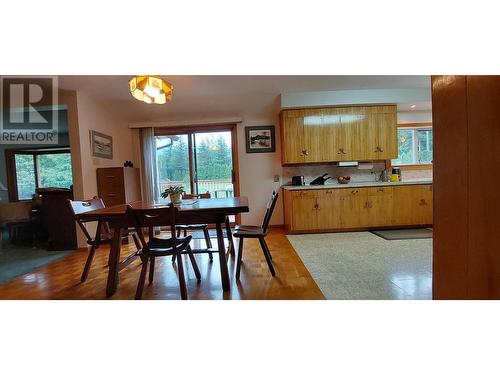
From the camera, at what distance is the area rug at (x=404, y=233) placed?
142 inches

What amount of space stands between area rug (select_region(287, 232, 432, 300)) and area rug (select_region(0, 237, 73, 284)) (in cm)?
335

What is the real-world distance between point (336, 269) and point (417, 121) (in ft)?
13.2

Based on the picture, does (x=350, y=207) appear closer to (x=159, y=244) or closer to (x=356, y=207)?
(x=356, y=207)

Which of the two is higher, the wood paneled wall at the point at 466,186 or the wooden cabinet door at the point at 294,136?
the wooden cabinet door at the point at 294,136

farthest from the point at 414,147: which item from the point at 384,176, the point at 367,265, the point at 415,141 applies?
the point at 367,265

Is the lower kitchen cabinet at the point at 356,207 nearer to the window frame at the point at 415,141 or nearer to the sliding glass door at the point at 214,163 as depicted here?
the window frame at the point at 415,141

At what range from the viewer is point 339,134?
429cm

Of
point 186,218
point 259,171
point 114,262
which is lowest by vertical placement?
point 114,262

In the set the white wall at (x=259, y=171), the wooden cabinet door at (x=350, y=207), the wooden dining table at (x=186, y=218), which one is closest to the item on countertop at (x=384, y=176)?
the wooden cabinet door at (x=350, y=207)

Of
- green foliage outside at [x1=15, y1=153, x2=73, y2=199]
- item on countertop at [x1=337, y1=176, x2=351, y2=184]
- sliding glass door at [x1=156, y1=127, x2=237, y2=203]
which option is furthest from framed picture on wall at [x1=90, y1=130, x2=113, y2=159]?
item on countertop at [x1=337, y1=176, x2=351, y2=184]

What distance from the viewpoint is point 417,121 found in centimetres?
481

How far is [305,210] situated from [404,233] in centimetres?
160

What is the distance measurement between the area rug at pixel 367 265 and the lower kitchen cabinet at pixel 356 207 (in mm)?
267
